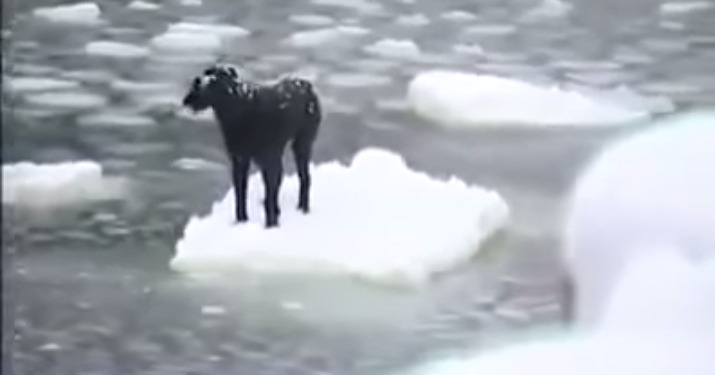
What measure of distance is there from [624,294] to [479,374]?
0.18 m

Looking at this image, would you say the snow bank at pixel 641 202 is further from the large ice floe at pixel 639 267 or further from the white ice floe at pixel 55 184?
the white ice floe at pixel 55 184

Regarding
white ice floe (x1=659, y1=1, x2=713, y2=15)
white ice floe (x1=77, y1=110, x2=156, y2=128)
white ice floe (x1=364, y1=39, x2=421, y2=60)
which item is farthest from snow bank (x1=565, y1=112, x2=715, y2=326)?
white ice floe (x1=77, y1=110, x2=156, y2=128)

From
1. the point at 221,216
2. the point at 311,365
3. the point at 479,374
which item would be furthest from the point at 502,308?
the point at 221,216

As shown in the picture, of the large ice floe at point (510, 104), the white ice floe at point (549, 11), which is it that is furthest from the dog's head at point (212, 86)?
the white ice floe at point (549, 11)

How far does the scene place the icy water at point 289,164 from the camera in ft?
4.00

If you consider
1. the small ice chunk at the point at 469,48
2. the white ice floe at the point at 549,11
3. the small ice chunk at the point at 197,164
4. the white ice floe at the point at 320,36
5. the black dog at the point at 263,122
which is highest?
the white ice floe at the point at 549,11

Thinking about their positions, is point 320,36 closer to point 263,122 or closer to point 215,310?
point 263,122

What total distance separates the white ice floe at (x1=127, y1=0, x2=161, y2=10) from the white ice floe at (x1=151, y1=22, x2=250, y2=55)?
0.03 meters

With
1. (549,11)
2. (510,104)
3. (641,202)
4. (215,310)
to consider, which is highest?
(549,11)

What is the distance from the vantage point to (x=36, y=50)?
125cm

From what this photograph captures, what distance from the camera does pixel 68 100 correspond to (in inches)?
49.5

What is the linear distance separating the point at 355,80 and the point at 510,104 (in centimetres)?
17

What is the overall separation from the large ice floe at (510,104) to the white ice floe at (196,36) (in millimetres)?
220

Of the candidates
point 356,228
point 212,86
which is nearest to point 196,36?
point 212,86
